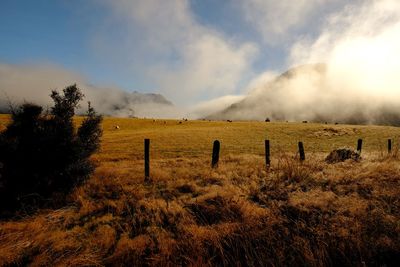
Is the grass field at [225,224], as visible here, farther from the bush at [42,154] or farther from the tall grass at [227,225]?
the bush at [42,154]

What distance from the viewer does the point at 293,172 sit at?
36.1ft

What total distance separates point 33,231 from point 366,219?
7.33 meters

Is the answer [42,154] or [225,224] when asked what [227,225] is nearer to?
→ [225,224]

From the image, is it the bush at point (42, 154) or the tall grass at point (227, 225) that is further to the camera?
the bush at point (42, 154)

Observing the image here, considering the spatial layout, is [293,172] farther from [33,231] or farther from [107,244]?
[33,231]

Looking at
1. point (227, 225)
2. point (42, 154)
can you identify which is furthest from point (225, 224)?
point (42, 154)

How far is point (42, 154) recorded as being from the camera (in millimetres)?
11227

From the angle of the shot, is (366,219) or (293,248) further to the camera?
(366,219)

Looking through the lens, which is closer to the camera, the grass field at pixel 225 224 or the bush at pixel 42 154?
the grass field at pixel 225 224

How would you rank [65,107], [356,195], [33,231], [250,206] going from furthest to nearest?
[65,107] < [356,195] < [250,206] < [33,231]

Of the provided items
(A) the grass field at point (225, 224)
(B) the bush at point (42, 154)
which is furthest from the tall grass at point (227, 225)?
(B) the bush at point (42, 154)

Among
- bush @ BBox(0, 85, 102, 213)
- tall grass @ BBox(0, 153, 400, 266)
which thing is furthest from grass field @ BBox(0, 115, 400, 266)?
bush @ BBox(0, 85, 102, 213)

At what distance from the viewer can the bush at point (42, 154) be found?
10445mm

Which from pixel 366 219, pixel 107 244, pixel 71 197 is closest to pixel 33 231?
pixel 107 244
